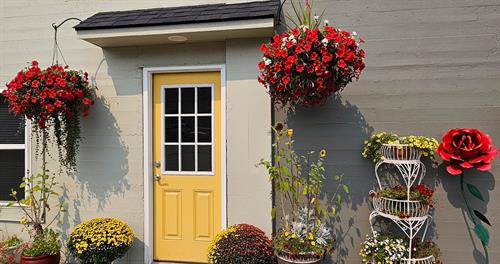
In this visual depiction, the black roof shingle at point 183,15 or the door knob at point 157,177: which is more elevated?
the black roof shingle at point 183,15

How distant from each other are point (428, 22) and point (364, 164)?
146 cm

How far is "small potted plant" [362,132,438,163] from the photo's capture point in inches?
122

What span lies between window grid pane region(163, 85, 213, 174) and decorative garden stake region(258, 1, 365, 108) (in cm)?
101

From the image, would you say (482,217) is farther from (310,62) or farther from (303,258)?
(310,62)

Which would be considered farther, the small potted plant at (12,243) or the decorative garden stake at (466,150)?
the small potted plant at (12,243)

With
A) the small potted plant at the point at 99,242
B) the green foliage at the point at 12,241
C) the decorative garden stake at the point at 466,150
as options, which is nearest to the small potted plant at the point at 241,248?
the small potted plant at the point at 99,242

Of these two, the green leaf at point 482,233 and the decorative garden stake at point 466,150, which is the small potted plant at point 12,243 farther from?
the green leaf at point 482,233

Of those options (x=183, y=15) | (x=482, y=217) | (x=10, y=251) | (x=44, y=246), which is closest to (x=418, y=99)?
(x=482, y=217)

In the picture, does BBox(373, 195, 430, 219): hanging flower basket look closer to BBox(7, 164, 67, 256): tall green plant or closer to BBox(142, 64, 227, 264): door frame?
Answer: BBox(142, 64, 227, 264): door frame

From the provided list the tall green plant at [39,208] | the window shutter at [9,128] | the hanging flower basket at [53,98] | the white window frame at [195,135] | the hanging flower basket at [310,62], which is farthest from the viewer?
the window shutter at [9,128]

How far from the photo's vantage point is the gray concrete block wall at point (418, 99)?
10.8 ft

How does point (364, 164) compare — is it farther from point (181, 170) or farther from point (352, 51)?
point (181, 170)

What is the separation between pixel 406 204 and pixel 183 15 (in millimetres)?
2670

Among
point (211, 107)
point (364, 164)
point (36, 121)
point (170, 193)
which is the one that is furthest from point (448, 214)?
point (36, 121)
